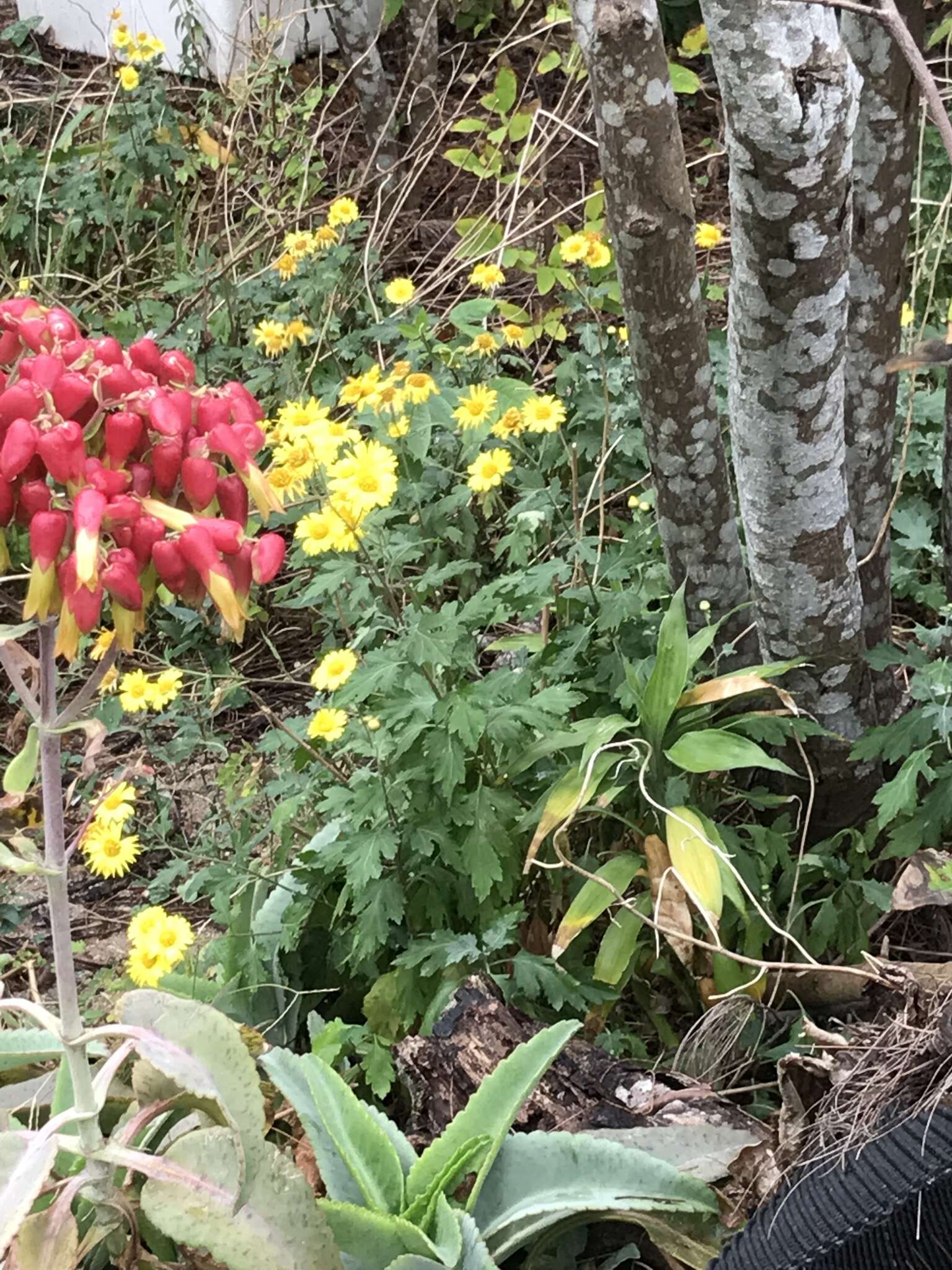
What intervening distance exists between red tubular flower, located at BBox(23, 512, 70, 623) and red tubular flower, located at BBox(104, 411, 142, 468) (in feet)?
0.24

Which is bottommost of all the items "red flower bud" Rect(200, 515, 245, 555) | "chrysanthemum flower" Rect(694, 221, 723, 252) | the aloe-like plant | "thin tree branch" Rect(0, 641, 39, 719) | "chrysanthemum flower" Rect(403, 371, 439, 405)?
the aloe-like plant

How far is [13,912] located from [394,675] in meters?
1.27

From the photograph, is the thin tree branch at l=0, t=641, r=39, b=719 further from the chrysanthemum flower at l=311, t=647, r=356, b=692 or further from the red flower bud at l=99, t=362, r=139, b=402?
the chrysanthemum flower at l=311, t=647, r=356, b=692

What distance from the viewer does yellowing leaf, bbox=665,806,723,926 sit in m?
1.64

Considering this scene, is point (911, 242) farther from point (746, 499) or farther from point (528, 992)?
point (528, 992)

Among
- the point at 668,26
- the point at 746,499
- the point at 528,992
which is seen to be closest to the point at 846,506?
the point at 746,499

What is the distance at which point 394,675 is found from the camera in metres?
1.83

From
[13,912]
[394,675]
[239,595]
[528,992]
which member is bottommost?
[13,912]

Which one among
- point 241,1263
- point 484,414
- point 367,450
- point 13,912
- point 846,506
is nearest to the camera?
point 241,1263

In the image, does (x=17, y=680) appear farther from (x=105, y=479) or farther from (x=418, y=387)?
(x=418, y=387)

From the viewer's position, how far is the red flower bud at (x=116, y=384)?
103cm

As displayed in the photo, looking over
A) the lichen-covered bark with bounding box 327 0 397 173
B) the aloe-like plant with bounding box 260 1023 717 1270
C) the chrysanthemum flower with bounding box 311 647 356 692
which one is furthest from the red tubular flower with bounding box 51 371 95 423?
the lichen-covered bark with bounding box 327 0 397 173

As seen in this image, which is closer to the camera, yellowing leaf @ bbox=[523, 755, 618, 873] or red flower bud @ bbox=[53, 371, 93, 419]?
red flower bud @ bbox=[53, 371, 93, 419]

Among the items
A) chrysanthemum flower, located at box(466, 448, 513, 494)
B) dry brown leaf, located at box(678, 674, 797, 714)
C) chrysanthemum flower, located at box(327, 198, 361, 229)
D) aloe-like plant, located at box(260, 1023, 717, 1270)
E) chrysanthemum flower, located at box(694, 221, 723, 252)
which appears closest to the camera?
aloe-like plant, located at box(260, 1023, 717, 1270)
